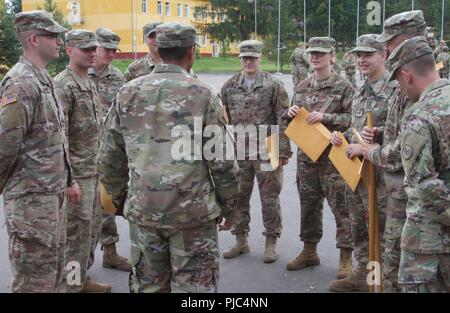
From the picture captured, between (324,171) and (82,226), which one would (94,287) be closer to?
(82,226)

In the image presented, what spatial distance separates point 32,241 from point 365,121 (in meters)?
2.67

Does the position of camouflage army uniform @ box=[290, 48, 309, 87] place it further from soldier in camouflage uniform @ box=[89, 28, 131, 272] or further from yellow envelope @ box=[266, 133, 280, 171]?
yellow envelope @ box=[266, 133, 280, 171]

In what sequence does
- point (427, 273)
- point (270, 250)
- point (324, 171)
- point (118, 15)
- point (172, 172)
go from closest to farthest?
point (427, 273) < point (172, 172) < point (324, 171) < point (270, 250) < point (118, 15)

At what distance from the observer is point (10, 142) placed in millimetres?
3342

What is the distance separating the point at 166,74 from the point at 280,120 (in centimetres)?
254

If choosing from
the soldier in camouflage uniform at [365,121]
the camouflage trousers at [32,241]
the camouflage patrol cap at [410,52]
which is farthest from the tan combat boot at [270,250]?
the camouflage patrol cap at [410,52]

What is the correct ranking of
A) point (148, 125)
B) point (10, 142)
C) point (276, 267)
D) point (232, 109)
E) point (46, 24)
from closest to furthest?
point (148, 125)
point (10, 142)
point (46, 24)
point (276, 267)
point (232, 109)

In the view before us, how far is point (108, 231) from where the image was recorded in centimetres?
535

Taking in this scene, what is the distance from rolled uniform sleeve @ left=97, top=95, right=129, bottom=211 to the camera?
127 inches

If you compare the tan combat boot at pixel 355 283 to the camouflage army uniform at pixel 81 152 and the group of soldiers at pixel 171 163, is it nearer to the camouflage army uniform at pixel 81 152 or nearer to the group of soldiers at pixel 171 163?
the group of soldiers at pixel 171 163

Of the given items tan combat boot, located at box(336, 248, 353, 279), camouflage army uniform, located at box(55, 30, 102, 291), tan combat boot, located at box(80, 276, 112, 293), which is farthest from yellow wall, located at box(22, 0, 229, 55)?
tan combat boot, located at box(336, 248, 353, 279)

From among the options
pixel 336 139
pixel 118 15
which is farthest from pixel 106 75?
pixel 118 15
